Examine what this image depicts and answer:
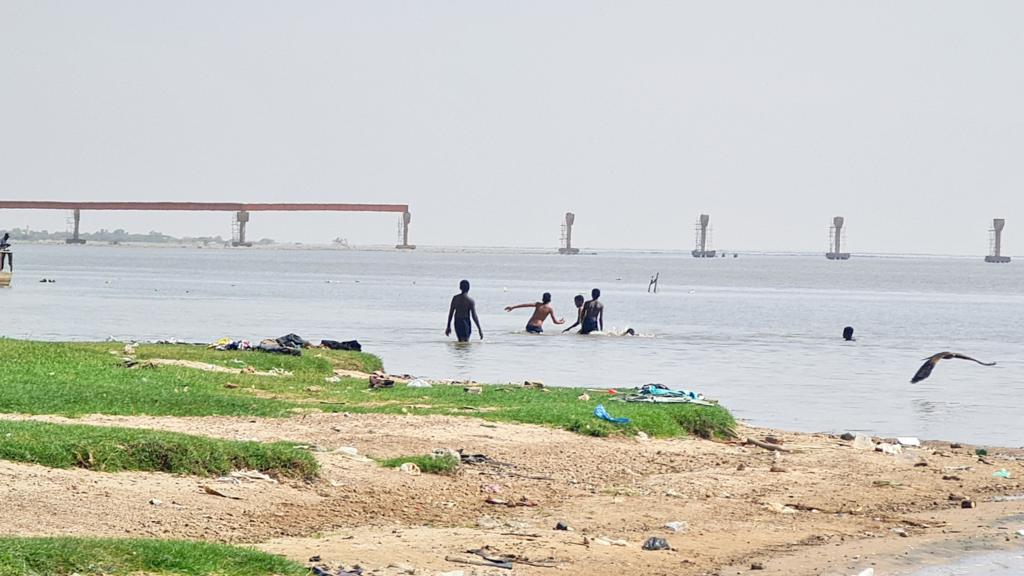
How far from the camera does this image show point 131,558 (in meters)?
10.1

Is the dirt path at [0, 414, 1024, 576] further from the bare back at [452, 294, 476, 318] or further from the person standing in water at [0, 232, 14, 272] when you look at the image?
the person standing in water at [0, 232, 14, 272]

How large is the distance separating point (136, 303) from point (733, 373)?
32.7 m

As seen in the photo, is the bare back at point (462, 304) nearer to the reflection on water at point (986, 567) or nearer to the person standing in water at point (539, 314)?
the person standing in water at point (539, 314)

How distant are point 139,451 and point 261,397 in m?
6.27

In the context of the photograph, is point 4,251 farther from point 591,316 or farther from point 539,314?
point 539,314

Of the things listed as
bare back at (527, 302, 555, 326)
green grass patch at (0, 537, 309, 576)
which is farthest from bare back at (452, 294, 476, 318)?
green grass patch at (0, 537, 309, 576)

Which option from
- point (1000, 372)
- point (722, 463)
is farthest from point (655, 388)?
point (1000, 372)

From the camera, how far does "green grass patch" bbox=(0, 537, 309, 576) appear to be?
962cm

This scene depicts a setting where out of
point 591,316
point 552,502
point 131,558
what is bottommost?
point 552,502

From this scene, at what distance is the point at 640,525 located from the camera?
44.4ft

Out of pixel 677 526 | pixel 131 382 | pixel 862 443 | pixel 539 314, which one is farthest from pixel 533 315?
pixel 677 526

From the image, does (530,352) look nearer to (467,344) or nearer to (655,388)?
(467,344)

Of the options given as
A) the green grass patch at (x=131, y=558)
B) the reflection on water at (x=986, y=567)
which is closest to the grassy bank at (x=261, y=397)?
the reflection on water at (x=986, y=567)

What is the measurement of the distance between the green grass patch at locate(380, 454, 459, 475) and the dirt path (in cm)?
17
